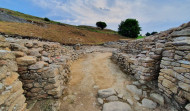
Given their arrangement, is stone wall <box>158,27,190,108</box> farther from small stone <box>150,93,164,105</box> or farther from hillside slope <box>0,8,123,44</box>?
hillside slope <box>0,8,123,44</box>

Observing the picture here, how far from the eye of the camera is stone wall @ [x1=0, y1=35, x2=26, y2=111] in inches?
62.1

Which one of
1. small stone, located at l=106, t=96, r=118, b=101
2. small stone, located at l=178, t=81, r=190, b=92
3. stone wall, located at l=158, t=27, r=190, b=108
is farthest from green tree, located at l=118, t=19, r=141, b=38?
small stone, located at l=106, t=96, r=118, b=101

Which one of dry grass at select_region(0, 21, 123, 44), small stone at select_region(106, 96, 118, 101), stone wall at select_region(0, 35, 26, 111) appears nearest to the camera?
stone wall at select_region(0, 35, 26, 111)

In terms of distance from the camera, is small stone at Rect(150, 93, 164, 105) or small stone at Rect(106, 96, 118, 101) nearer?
small stone at Rect(150, 93, 164, 105)

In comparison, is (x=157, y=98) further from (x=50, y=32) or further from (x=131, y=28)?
(x=131, y=28)

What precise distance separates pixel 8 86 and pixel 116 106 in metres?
3.01

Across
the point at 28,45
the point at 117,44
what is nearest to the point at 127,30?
the point at 117,44

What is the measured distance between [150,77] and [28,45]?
5.73 metres

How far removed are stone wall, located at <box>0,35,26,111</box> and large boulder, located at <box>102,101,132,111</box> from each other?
2.39 m

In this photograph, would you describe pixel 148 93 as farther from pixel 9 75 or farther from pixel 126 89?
pixel 9 75

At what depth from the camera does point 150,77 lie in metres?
3.71

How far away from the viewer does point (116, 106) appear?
8.55 feet

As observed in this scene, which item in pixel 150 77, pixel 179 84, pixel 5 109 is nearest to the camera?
pixel 5 109

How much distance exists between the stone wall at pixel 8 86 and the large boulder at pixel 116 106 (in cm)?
239
